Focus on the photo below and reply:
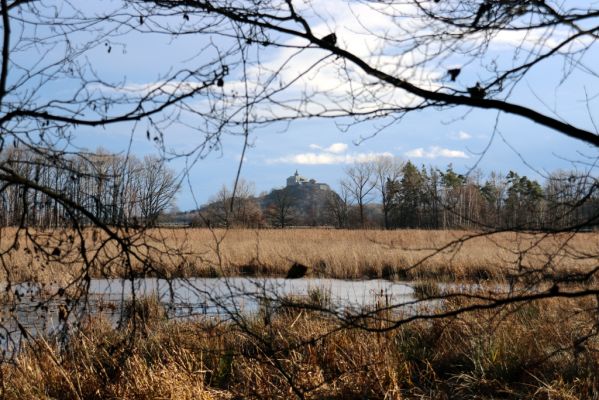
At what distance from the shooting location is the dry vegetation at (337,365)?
13.0 ft

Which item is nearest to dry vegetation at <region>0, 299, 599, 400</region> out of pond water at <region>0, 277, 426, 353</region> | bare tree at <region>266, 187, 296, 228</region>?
pond water at <region>0, 277, 426, 353</region>

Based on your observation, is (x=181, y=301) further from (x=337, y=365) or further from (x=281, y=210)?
(x=281, y=210)

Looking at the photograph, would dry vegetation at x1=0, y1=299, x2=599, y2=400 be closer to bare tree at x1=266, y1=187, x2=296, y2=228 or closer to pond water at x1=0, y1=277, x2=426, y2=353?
pond water at x1=0, y1=277, x2=426, y2=353

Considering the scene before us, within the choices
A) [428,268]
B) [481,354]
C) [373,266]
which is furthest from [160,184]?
[373,266]

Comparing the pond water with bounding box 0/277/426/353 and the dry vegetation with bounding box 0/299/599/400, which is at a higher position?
the pond water with bounding box 0/277/426/353

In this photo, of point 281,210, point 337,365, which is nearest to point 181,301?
point 337,365

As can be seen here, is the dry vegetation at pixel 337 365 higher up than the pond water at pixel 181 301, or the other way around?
the pond water at pixel 181 301

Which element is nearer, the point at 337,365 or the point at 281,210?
the point at 337,365

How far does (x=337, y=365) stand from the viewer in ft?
A: 14.6

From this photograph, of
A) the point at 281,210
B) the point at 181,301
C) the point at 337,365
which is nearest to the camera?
the point at 181,301

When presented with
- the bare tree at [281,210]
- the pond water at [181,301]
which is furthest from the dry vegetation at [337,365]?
the bare tree at [281,210]

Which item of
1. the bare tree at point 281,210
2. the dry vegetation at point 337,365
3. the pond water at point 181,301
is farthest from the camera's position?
the bare tree at point 281,210

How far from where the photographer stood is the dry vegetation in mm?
3975

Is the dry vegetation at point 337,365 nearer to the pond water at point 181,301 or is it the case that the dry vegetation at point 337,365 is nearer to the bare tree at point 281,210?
the pond water at point 181,301
